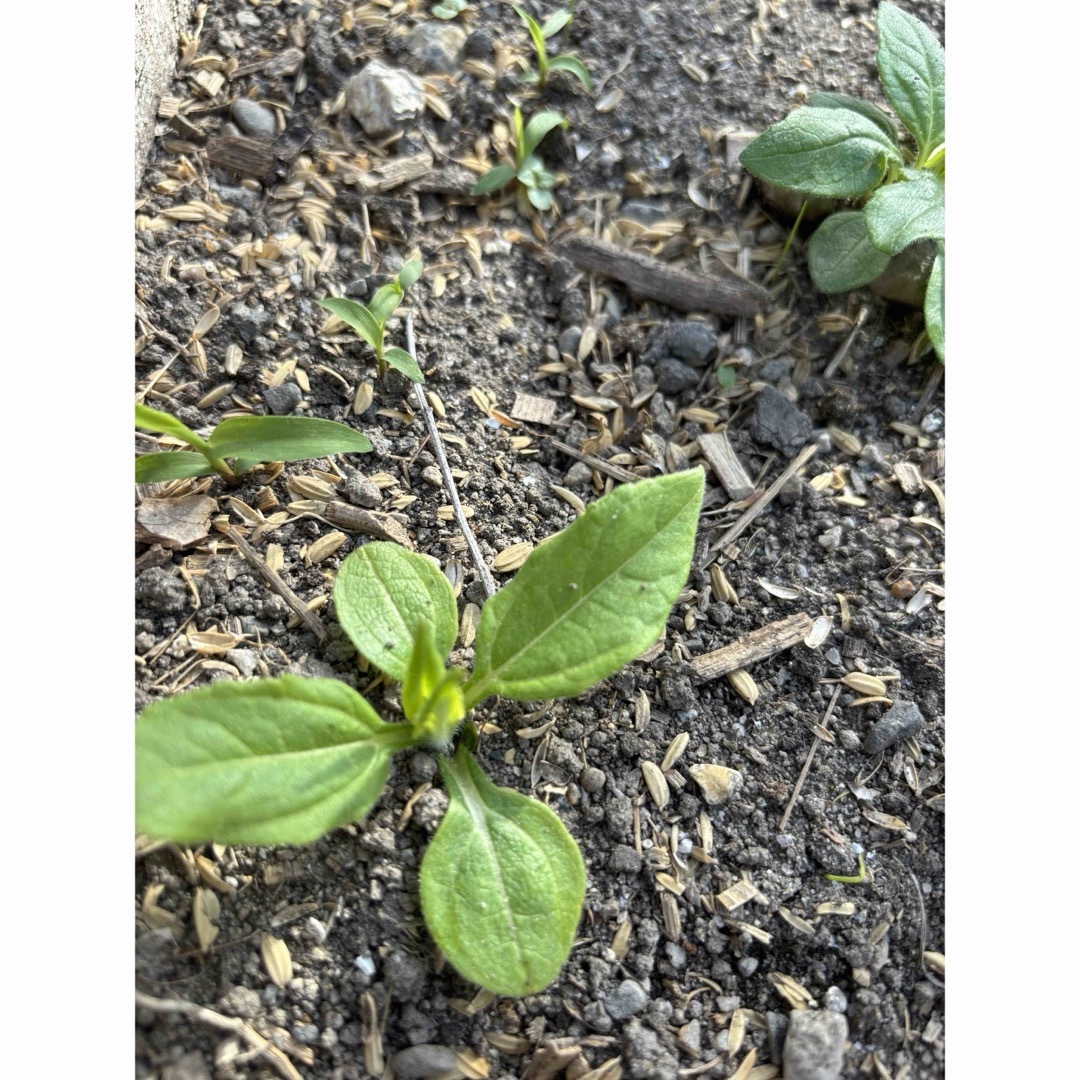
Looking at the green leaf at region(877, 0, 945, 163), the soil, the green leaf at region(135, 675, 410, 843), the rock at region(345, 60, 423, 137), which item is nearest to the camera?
the green leaf at region(135, 675, 410, 843)

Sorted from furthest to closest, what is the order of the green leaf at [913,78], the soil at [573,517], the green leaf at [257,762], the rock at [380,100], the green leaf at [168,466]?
the rock at [380,100]
the green leaf at [913,78]
the green leaf at [168,466]
the soil at [573,517]
the green leaf at [257,762]

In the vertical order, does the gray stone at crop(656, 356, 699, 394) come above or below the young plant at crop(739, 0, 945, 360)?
below

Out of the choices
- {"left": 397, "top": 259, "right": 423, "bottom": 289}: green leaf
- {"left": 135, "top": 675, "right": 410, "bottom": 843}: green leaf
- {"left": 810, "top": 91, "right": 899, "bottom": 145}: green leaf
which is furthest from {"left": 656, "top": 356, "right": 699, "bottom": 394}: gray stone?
{"left": 135, "top": 675, "right": 410, "bottom": 843}: green leaf

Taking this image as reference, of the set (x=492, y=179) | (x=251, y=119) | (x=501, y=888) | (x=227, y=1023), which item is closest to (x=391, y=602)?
(x=501, y=888)

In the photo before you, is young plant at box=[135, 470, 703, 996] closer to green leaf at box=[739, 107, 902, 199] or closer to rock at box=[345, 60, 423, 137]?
green leaf at box=[739, 107, 902, 199]

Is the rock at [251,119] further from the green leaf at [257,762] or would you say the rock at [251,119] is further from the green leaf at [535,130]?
the green leaf at [257,762]

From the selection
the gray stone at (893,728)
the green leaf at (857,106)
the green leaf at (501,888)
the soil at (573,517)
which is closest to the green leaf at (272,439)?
the soil at (573,517)
